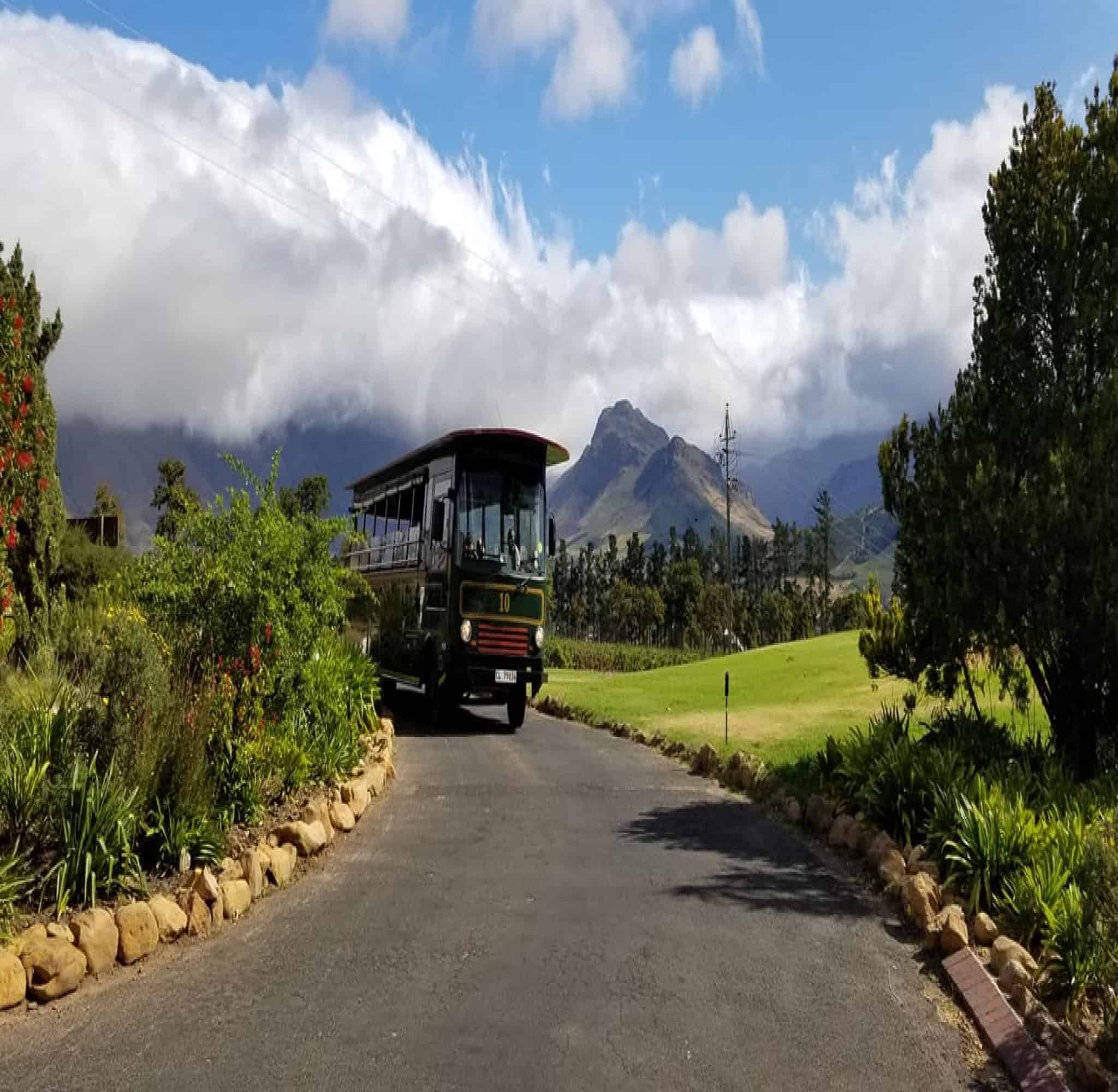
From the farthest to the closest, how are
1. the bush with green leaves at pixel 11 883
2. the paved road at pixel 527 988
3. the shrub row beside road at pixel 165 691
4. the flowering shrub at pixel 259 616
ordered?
the flowering shrub at pixel 259 616, the shrub row beside road at pixel 165 691, the bush with green leaves at pixel 11 883, the paved road at pixel 527 988

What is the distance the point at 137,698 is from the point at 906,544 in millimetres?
8192

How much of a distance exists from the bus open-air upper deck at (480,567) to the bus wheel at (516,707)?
21mm

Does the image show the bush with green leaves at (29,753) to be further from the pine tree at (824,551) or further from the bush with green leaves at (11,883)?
the pine tree at (824,551)

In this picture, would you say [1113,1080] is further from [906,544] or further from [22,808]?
[906,544]

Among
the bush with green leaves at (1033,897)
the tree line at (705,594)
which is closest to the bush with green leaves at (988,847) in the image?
the bush with green leaves at (1033,897)

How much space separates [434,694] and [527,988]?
11.7m

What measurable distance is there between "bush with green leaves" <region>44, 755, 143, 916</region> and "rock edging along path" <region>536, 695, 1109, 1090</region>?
5.13m

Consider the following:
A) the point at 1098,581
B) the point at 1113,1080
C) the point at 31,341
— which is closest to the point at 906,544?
the point at 1098,581

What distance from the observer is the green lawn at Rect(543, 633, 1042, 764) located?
15836 mm

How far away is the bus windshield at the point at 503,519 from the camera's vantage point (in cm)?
1655

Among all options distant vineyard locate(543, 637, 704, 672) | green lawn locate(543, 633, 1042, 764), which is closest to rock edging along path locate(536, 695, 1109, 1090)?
green lawn locate(543, 633, 1042, 764)

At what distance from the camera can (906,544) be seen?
447 inches

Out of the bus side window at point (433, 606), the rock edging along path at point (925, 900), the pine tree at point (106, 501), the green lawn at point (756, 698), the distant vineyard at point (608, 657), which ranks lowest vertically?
the distant vineyard at point (608, 657)

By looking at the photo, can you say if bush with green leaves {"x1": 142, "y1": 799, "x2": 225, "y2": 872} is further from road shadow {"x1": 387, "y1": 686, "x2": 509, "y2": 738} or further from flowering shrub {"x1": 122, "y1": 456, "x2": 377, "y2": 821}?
road shadow {"x1": 387, "y1": 686, "x2": 509, "y2": 738}
